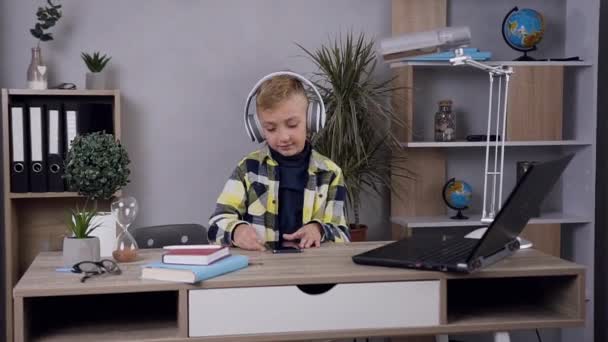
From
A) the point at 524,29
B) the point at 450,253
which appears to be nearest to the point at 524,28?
the point at 524,29

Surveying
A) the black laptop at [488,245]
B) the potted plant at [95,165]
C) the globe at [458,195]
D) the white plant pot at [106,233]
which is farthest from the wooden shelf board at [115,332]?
the globe at [458,195]

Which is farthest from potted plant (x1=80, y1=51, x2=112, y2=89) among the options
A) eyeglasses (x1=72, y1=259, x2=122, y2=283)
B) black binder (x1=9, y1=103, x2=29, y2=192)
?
eyeglasses (x1=72, y1=259, x2=122, y2=283)

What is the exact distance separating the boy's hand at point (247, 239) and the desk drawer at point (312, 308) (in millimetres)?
409

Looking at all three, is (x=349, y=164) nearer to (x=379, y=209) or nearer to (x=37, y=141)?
(x=379, y=209)

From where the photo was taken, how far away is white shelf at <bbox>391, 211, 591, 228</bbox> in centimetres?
369

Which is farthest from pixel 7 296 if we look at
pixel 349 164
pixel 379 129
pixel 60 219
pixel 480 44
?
pixel 480 44

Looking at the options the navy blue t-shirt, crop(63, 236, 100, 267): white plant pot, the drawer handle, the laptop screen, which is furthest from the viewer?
the navy blue t-shirt

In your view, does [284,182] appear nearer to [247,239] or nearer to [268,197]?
[268,197]

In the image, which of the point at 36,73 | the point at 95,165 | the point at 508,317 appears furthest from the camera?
the point at 36,73

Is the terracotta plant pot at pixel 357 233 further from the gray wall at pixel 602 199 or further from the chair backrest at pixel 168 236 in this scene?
the gray wall at pixel 602 199

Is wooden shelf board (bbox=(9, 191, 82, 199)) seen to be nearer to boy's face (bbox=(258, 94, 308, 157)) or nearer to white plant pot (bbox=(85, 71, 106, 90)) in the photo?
white plant pot (bbox=(85, 71, 106, 90))

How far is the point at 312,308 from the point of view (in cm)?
188

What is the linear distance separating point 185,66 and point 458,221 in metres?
1.55

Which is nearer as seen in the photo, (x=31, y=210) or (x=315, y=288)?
(x=315, y=288)
